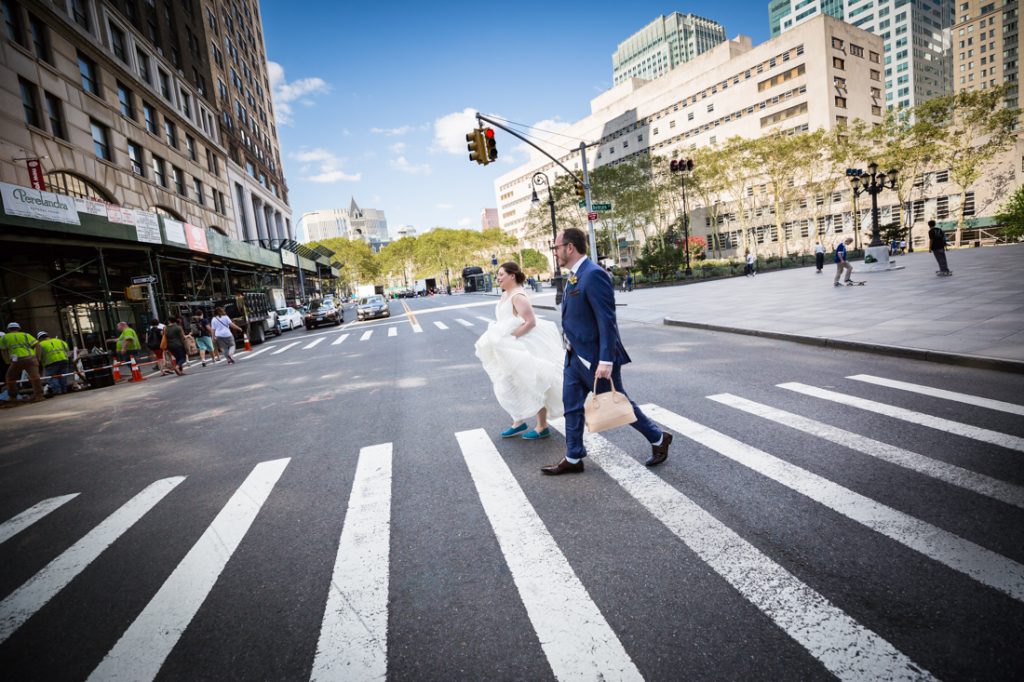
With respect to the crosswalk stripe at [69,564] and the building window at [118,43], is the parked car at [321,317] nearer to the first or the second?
the building window at [118,43]

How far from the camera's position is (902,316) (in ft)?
32.2

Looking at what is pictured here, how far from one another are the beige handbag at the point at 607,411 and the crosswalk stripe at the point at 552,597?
816 mm

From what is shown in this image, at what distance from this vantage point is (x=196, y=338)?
54.0ft

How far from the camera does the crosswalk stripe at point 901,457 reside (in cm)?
318

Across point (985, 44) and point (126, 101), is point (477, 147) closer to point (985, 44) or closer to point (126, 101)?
point (126, 101)

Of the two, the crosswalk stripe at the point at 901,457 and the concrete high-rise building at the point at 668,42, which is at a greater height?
the concrete high-rise building at the point at 668,42

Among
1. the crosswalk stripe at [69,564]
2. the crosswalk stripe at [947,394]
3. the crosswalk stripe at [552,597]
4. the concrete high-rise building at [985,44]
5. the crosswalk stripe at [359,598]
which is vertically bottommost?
the crosswalk stripe at [947,394]

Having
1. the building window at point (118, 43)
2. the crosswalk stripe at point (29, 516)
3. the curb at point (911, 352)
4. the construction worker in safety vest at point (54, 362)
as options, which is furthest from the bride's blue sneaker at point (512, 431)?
the building window at point (118, 43)

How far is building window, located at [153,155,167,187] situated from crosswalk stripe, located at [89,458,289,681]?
30.6m

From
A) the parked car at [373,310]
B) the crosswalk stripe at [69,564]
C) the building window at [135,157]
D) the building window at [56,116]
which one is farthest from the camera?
the parked car at [373,310]

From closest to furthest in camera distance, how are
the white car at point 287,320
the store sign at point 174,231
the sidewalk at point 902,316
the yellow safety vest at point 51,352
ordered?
1. the sidewalk at point 902,316
2. the yellow safety vest at point 51,352
3. the store sign at point 174,231
4. the white car at point 287,320

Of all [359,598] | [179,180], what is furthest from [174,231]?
[359,598]

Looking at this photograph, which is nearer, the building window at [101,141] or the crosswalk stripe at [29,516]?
the crosswalk stripe at [29,516]

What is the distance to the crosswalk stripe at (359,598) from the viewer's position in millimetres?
2207
